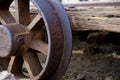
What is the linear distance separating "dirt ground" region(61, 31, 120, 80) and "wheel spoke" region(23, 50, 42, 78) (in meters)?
0.83

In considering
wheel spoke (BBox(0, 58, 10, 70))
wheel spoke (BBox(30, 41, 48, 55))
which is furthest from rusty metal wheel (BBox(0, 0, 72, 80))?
wheel spoke (BBox(0, 58, 10, 70))

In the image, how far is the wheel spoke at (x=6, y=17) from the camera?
330 cm

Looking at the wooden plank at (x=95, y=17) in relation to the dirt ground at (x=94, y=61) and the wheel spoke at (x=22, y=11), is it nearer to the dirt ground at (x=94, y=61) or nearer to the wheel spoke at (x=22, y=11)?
the wheel spoke at (x=22, y=11)

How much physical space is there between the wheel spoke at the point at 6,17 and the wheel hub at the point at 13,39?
1.04ft

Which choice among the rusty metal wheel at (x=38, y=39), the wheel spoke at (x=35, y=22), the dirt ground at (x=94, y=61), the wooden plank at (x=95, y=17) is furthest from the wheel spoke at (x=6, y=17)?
the dirt ground at (x=94, y=61)

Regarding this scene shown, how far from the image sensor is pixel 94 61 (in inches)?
166

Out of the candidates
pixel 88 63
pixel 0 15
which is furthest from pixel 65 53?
pixel 88 63

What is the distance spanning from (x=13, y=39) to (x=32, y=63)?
37cm

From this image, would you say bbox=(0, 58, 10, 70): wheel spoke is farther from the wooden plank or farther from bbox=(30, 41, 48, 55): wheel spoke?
the wooden plank

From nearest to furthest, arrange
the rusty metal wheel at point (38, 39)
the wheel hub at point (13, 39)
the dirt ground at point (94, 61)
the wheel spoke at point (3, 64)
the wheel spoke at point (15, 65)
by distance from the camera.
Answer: the rusty metal wheel at point (38, 39) < the wheel hub at point (13, 39) < the wheel spoke at point (15, 65) < the wheel spoke at point (3, 64) < the dirt ground at point (94, 61)

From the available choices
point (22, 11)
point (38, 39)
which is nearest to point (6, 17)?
point (22, 11)

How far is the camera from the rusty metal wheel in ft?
9.00

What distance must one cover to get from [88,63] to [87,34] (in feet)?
1.52

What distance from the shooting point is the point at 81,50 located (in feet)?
14.7
